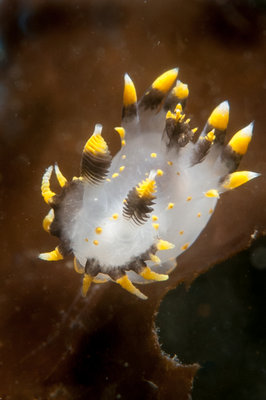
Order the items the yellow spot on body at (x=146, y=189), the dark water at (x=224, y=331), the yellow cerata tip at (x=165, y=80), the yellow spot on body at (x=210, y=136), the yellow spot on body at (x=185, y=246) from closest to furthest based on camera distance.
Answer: the yellow spot on body at (x=146, y=189), the yellow spot on body at (x=210, y=136), the yellow cerata tip at (x=165, y=80), the yellow spot on body at (x=185, y=246), the dark water at (x=224, y=331)

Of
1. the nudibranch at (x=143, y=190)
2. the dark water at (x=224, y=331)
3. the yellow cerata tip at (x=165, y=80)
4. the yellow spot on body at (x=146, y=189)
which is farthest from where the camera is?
the dark water at (x=224, y=331)

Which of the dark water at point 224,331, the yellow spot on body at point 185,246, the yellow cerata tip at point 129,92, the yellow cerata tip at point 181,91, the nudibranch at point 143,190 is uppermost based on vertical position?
the yellow cerata tip at point 181,91

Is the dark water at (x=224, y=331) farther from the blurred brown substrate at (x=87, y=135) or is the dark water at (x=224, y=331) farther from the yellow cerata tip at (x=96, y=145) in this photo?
the yellow cerata tip at (x=96, y=145)

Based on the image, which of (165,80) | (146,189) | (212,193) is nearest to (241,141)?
(212,193)

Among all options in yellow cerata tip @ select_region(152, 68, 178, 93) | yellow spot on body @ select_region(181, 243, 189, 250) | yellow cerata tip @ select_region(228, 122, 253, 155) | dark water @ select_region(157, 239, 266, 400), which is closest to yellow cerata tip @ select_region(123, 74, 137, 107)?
yellow cerata tip @ select_region(152, 68, 178, 93)

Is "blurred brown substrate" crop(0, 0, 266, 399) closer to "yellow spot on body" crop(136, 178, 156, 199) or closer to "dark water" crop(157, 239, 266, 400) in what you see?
"dark water" crop(157, 239, 266, 400)

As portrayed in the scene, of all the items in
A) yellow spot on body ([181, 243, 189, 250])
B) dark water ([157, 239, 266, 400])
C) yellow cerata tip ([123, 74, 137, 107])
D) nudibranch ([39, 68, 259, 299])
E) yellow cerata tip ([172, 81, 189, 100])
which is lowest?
dark water ([157, 239, 266, 400])

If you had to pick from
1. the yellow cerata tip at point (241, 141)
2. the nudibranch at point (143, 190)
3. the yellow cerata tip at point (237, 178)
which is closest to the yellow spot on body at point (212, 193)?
the nudibranch at point (143, 190)

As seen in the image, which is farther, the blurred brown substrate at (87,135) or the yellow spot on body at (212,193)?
the blurred brown substrate at (87,135)
